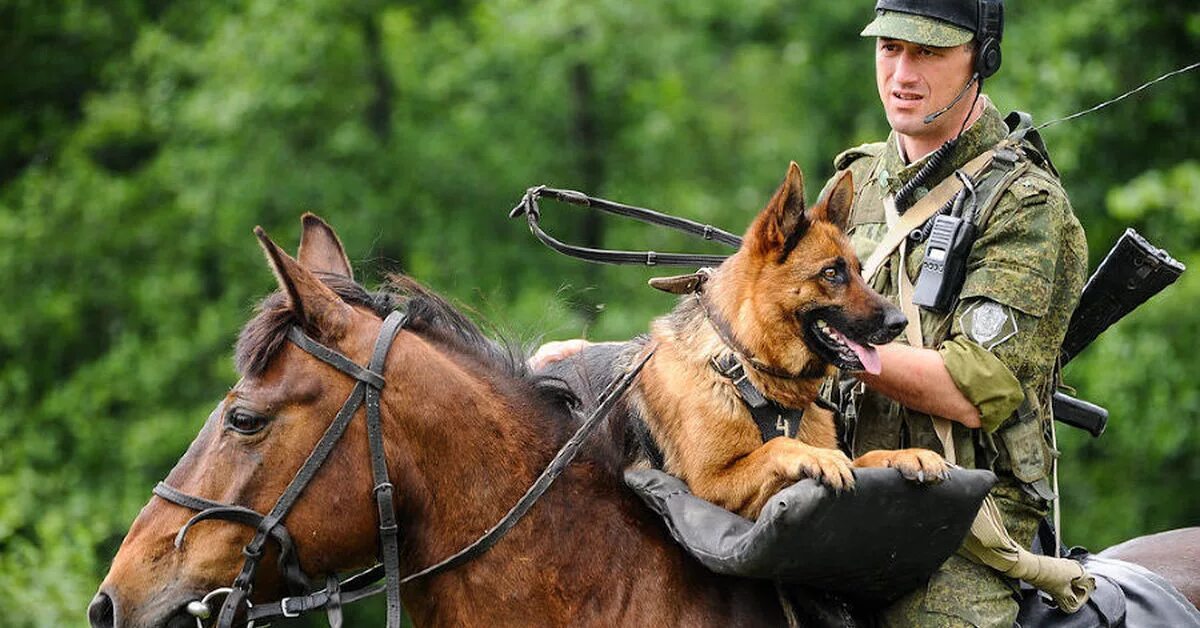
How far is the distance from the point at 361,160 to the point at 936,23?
16.7m

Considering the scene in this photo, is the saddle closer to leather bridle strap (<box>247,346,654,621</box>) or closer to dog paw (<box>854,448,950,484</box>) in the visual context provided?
dog paw (<box>854,448,950,484</box>)

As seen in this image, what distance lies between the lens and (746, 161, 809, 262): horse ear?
14.7 ft

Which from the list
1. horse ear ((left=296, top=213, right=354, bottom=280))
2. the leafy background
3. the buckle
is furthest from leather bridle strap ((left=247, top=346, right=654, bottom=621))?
the leafy background

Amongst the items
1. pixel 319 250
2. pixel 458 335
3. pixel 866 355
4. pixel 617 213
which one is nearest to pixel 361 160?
pixel 617 213

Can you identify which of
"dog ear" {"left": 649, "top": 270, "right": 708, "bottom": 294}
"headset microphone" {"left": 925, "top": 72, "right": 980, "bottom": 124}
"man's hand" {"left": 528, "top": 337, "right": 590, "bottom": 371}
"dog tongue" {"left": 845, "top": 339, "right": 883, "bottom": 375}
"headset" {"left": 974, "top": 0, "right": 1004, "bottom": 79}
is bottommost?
"man's hand" {"left": 528, "top": 337, "right": 590, "bottom": 371}

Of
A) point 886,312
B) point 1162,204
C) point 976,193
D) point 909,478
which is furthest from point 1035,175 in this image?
point 1162,204

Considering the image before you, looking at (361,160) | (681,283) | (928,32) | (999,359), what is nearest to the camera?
(999,359)

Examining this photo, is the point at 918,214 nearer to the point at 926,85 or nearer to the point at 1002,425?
the point at 926,85

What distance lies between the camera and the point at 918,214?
16.2 feet

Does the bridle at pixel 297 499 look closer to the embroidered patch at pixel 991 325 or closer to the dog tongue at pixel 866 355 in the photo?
the dog tongue at pixel 866 355

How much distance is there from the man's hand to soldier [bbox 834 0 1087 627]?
3.18ft

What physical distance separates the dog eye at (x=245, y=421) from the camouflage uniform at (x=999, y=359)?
6.19 ft

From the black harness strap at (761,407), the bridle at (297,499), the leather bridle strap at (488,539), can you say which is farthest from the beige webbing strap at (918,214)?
the bridle at (297,499)

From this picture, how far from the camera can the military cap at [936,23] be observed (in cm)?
492
